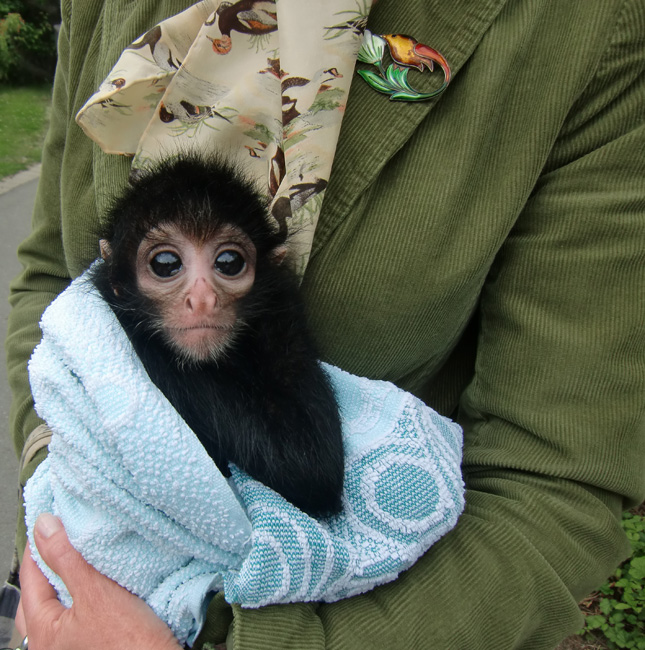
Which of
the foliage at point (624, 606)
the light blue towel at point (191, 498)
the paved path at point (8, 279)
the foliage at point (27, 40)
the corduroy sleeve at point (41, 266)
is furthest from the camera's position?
the foliage at point (27, 40)

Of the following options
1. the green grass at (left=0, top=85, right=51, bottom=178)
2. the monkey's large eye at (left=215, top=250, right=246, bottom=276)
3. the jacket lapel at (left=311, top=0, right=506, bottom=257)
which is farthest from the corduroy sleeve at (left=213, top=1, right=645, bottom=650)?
the green grass at (left=0, top=85, right=51, bottom=178)

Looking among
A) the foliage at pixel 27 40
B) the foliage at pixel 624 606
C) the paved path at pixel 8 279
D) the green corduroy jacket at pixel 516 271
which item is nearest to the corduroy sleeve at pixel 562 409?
the green corduroy jacket at pixel 516 271

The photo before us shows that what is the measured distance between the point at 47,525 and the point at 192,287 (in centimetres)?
51

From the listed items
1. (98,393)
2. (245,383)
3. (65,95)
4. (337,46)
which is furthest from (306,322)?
(65,95)

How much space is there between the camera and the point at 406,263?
1.17m

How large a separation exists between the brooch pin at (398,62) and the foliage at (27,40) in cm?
1457

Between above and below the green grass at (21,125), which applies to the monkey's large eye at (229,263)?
above

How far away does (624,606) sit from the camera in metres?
2.70

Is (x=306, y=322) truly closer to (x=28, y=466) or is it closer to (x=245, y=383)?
(x=245, y=383)

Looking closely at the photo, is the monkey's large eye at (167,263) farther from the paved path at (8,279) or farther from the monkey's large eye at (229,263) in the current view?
the paved path at (8,279)

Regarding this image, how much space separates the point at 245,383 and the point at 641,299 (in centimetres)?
77

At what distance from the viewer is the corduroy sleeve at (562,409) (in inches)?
42.3

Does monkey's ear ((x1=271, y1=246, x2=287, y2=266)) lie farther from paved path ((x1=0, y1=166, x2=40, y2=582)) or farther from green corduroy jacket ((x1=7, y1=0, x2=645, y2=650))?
paved path ((x1=0, y1=166, x2=40, y2=582))

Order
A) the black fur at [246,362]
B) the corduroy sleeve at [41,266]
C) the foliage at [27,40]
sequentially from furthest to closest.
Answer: the foliage at [27,40], the corduroy sleeve at [41,266], the black fur at [246,362]
